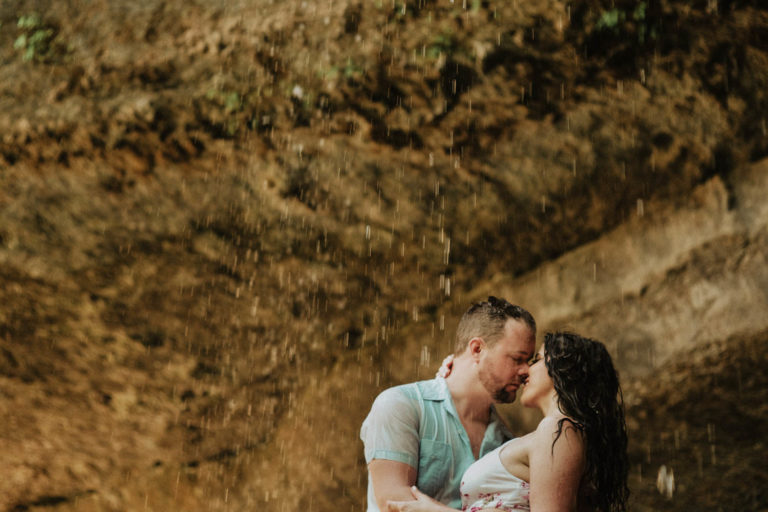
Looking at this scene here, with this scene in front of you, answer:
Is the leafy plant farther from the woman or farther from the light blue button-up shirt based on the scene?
the light blue button-up shirt

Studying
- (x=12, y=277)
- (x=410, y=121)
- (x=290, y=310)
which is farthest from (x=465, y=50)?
(x=12, y=277)

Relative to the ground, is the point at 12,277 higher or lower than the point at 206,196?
lower

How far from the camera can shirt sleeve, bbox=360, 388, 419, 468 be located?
316 cm

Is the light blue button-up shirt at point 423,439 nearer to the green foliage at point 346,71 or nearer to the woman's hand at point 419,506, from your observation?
the woman's hand at point 419,506

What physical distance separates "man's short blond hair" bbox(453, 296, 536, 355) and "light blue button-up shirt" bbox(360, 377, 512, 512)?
43cm

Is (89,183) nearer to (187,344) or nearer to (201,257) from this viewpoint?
(201,257)

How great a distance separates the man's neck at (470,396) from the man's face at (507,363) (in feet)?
0.13

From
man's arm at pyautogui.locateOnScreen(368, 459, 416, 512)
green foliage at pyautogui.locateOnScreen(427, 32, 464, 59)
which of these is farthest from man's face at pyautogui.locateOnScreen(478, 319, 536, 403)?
green foliage at pyautogui.locateOnScreen(427, 32, 464, 59)

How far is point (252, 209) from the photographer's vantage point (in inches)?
198

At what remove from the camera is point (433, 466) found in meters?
3.28

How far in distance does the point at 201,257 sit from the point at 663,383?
3427 mm

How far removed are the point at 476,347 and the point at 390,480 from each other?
37.1 inches

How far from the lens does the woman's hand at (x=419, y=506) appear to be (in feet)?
9.51

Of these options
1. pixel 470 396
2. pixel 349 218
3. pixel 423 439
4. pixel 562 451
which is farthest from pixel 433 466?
pixel 349 218
